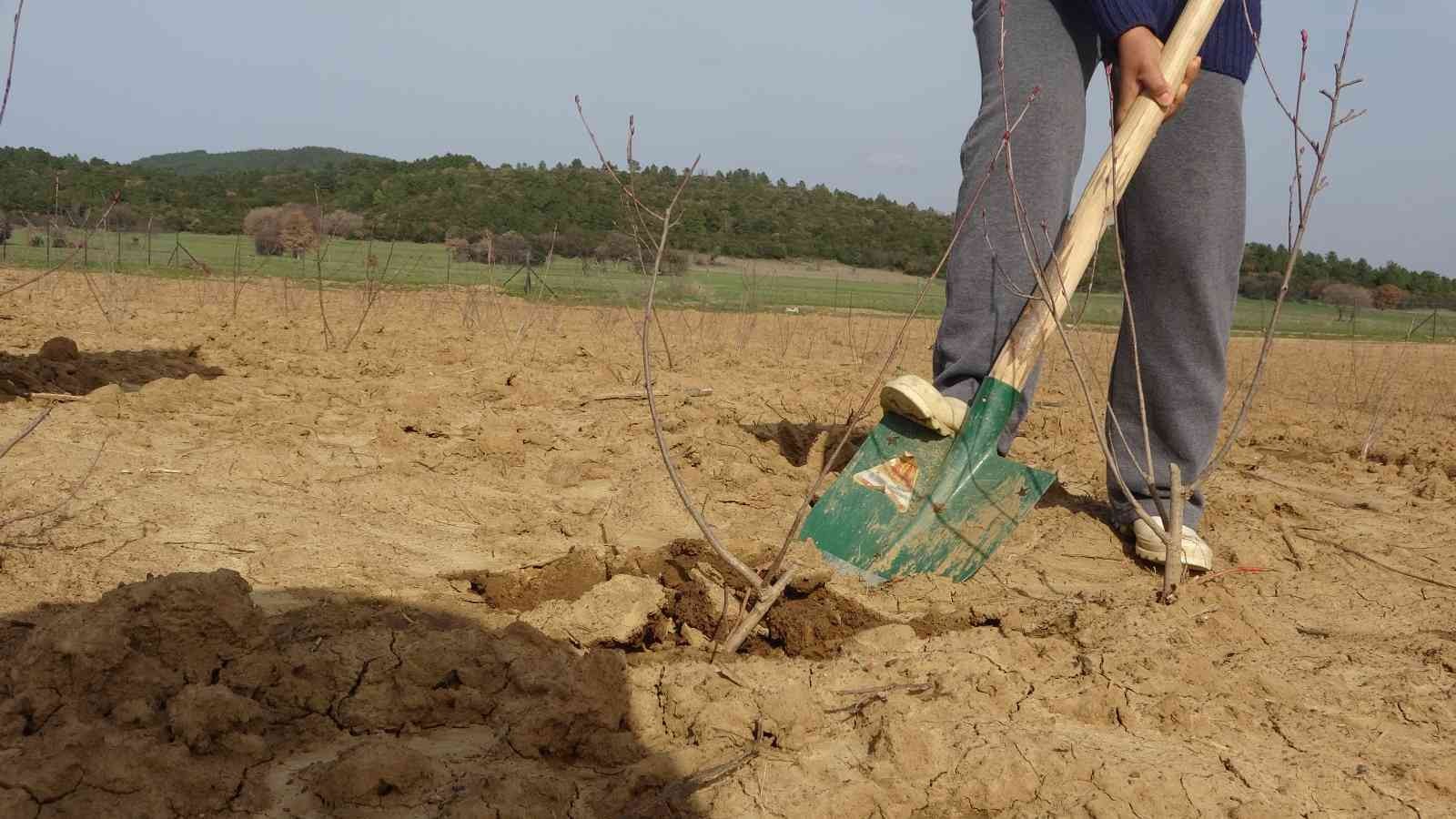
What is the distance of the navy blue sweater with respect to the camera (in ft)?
7.14

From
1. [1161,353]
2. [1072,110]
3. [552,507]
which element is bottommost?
[552,507]

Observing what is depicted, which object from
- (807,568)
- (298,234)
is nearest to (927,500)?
(807,568)

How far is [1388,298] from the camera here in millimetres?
21828

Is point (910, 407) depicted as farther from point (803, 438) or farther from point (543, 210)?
point (543, 210)

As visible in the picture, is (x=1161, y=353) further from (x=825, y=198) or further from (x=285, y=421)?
(x=825, y=198)

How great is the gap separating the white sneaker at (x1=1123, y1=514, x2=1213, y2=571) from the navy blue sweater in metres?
1.04

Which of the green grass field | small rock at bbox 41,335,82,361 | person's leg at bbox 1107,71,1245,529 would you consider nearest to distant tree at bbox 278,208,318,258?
the green grass field

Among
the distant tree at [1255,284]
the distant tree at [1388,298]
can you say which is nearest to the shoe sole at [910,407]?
the distant tree at [1255,284]

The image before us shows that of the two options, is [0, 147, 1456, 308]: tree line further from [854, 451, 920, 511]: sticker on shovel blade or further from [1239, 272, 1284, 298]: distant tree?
[854, 451, 920, 511]: sticker on shovel blade

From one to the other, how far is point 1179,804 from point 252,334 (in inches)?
183

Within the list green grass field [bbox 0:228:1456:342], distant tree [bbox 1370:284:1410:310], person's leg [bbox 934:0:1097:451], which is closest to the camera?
person's leg [bbox 934:0:1097:451]

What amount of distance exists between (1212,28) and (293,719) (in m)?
2.28

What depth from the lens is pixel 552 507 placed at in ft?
8.01

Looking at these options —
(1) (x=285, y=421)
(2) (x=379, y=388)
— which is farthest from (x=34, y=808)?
(2) (x=379, y=388)
